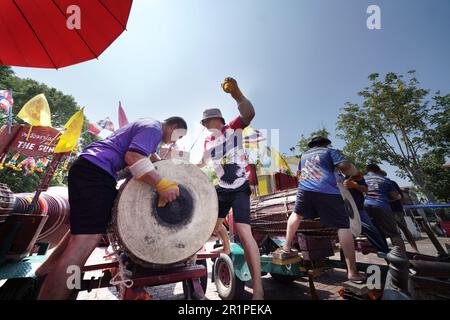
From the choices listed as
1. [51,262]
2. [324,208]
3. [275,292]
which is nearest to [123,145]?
[51,262]

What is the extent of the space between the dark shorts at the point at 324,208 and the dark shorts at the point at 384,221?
7.15 ft

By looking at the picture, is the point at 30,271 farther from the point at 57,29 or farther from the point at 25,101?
the point at 25,101

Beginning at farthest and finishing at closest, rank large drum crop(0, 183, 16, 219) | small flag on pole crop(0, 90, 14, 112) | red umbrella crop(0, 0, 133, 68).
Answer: small flag on pole crop(0, 90, 14, 112) → red umbrella crop(0, 0, 133, 68) → large drum crop(0, 183, 16, 219)

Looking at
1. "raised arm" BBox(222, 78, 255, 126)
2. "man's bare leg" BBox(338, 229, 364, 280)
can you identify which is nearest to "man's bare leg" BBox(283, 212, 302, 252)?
"man's bare leg" BBox(338, 229, 364, 280)

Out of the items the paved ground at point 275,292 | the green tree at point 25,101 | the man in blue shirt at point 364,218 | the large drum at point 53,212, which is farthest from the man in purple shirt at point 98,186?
the green tree at point 25,101

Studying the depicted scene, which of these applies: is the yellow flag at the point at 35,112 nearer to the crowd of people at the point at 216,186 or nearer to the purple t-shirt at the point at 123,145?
the crowd of people at the point at 216,186

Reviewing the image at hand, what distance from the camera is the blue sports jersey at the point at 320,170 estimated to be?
313 cm

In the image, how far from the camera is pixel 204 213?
7.29 ft

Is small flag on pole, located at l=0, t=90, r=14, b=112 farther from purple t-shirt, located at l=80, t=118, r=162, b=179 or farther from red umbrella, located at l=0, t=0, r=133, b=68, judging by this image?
purple t-shirt, located at l=80, t=118, r=162, b=179

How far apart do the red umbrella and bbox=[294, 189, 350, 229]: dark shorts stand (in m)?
3.36

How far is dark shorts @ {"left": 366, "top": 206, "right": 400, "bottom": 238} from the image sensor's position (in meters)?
4.38
